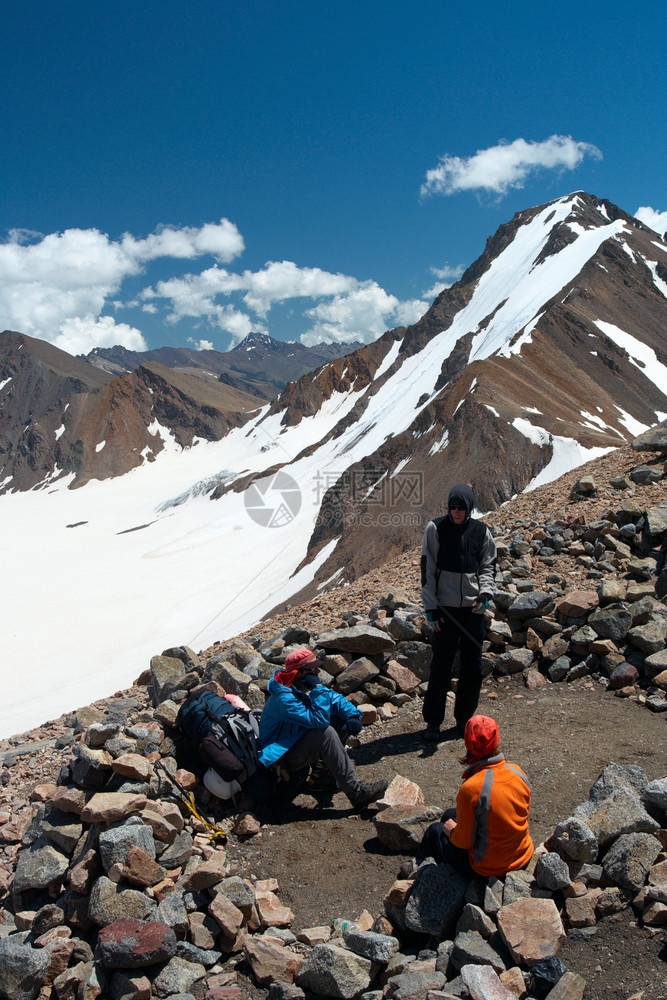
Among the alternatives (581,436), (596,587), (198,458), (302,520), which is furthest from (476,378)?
(198,458)

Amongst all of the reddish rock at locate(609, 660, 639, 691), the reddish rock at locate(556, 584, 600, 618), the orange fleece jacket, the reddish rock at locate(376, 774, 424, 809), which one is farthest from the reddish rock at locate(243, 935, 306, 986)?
the reddish rock at locate(556, 584, 600, 618)

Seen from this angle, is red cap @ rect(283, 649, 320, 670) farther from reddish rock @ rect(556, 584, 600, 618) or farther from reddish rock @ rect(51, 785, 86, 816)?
reddish rock @ rect(556, 584, 600, 618)

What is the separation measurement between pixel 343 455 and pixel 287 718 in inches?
2824

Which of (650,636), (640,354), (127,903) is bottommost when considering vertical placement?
(127,903)

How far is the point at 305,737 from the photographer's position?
17.9 ft

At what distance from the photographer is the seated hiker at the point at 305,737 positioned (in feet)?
17.8

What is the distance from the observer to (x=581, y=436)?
102 ft

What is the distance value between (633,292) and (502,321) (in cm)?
1542

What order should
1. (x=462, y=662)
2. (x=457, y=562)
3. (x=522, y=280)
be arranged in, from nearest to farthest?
(x=457, y=562) < (x=462, y=662) < (x=522, y=280)

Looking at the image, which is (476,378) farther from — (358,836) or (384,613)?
(358,836)

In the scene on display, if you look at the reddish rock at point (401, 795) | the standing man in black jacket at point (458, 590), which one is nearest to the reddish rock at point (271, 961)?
the reddish rock at point (401, 795)

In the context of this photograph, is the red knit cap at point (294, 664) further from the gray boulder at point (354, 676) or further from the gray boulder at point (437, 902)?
the gray boulder at point (437, 902)

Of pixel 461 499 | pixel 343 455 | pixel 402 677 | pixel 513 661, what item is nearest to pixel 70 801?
pixel 402 677

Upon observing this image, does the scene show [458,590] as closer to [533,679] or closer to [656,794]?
[533,679]
